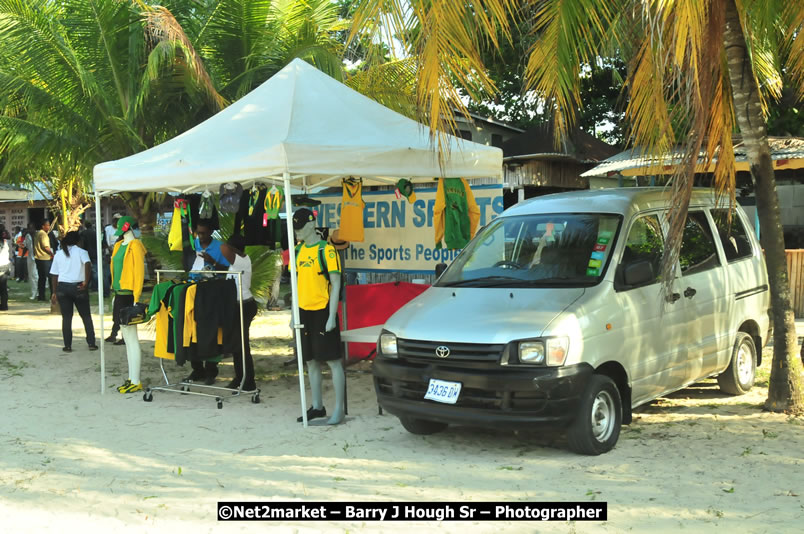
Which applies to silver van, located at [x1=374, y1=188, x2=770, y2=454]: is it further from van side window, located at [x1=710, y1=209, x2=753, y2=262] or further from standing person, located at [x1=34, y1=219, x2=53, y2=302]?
standing person, located at [x1=34, y1=219, x2=53, y2=302]

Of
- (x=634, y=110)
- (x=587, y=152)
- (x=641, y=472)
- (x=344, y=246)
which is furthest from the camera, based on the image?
(x=587, y=152)

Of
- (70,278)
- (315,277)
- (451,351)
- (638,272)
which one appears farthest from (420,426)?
(70,278)

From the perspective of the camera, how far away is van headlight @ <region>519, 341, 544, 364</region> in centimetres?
577

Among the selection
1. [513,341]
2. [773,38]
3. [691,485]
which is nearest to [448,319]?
[513,341]

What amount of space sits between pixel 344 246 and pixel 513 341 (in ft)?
13.4

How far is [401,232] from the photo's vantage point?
997 centimetres

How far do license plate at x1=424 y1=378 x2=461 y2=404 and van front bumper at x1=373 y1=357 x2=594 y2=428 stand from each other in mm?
31

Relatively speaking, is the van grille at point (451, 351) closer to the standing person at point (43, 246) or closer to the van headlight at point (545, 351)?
the van headlight at point (545, 351)

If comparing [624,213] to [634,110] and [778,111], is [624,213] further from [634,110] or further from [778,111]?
[778,111]

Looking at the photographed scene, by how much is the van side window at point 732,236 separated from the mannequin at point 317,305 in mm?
3784

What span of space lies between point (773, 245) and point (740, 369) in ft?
4.68

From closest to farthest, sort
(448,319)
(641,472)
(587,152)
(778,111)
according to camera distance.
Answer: (641,472)
(448,319)
(778,111)
(587,152)

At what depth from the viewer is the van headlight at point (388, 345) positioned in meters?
6.45

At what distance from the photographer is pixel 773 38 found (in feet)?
29.4
